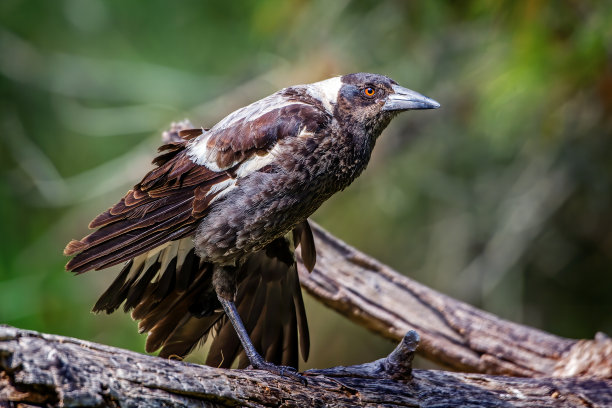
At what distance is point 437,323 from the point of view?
3.43m

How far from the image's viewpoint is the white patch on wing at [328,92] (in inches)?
116

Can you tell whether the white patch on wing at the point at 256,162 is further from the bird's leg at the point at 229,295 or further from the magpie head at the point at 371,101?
the bird's leg at the point at 229,295

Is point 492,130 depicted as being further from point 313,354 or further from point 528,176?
point 313,354

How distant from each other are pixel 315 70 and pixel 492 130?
1.15m

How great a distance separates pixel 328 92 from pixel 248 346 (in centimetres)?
108

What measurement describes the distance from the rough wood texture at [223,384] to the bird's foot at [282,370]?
3 centimetres

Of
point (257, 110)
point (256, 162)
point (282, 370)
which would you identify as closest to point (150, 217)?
point (256, 162)

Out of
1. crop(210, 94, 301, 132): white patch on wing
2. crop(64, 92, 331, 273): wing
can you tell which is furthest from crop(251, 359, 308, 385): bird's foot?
crop(210, 94, 301, 132): white patch on wing

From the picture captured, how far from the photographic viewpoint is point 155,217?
2779 mm

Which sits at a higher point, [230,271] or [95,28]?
[95,28]

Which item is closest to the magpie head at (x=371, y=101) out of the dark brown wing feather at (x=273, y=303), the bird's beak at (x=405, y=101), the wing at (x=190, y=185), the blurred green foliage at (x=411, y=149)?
the bird's beak at (x=405, y=101)

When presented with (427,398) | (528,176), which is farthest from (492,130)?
(427,398)

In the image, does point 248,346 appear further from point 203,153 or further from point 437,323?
point 437,323

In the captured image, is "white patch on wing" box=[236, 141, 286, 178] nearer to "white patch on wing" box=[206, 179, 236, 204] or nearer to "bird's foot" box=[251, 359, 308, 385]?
"white patch on wing" box=[206, 179, 236, 204]
